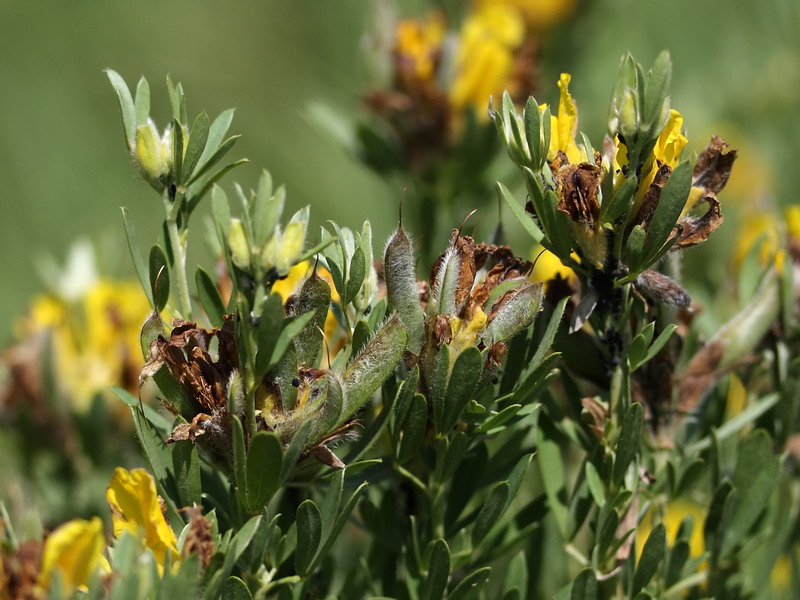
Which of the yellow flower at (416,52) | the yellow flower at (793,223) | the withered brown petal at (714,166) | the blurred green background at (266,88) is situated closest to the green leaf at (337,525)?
the withered brown petal at (714,166)

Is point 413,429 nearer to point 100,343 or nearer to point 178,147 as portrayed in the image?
point 178,147

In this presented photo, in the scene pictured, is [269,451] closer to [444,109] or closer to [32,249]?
[444,109]

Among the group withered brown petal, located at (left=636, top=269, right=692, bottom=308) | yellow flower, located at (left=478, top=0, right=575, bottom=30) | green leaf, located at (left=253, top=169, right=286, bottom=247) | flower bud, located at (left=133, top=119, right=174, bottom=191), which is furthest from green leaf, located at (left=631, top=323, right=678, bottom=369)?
yellow flower, located at (left=478, top=0, right=575, bottom=30)

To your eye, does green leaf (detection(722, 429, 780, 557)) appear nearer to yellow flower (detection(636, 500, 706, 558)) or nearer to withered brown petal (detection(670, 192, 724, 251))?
yellow flower (detection(636, 500, 706, 558))

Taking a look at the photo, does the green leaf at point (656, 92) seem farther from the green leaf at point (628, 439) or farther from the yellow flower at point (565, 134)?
the green leaf at point (628, 439)

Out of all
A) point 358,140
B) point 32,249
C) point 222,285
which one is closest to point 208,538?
point 222,285
